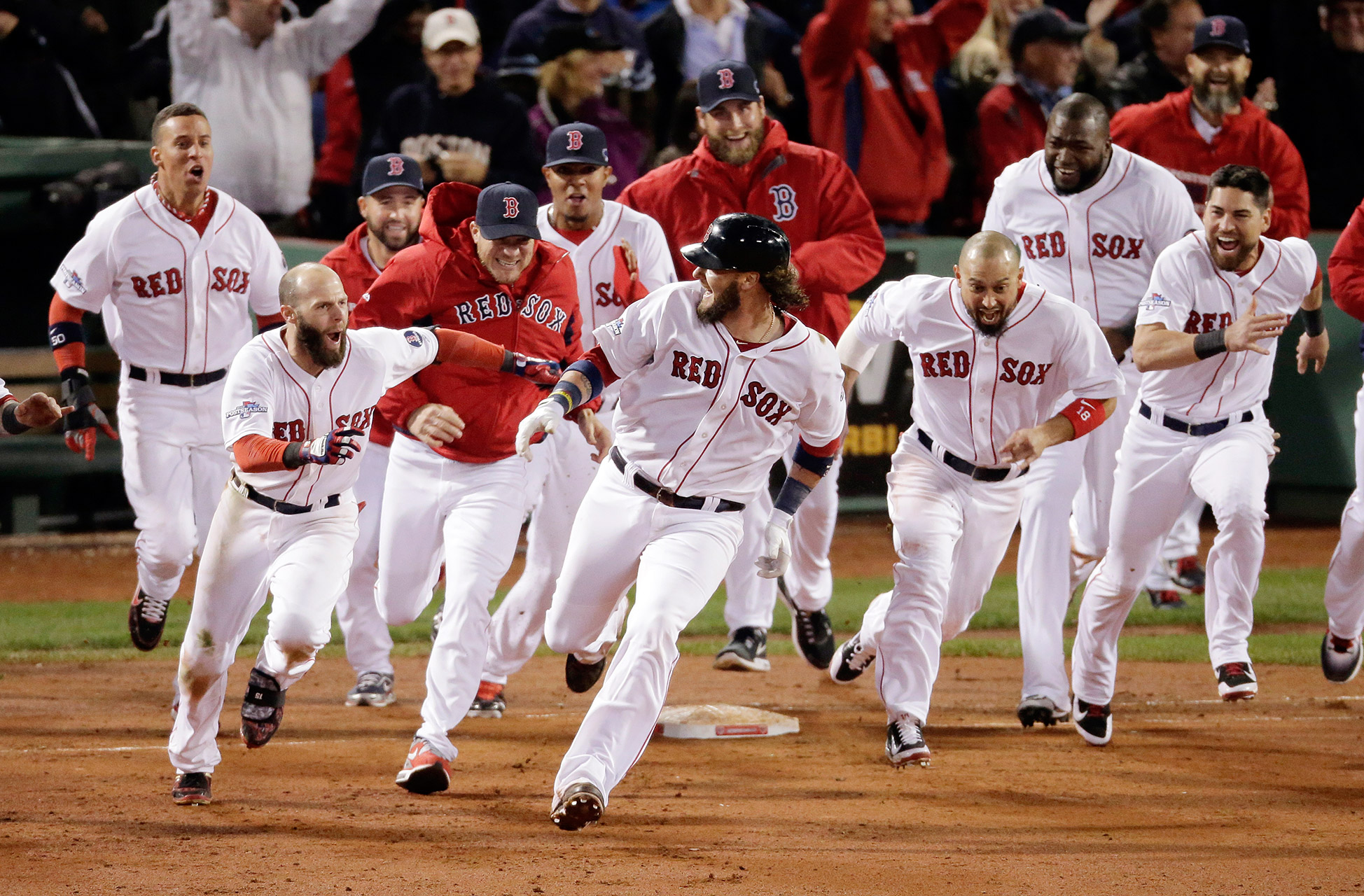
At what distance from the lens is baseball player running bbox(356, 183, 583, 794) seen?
22.5 ft

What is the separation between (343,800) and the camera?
6418mm

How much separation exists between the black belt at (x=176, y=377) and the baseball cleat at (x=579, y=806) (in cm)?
357

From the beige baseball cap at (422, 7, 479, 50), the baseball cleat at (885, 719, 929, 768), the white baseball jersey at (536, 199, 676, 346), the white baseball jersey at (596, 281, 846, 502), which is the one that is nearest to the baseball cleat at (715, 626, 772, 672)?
the white baseball jersey at (536, 199, 676, 346)

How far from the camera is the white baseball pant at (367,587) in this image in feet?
26.2

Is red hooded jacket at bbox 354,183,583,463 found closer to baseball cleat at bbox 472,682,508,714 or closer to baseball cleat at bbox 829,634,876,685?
baseball cleat at bbox 472,682,508,714

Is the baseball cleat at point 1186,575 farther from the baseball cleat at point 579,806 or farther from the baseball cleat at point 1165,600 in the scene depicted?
the baseball cleat at point 579,806

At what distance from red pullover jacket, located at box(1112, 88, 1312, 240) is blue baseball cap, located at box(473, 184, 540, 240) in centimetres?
414

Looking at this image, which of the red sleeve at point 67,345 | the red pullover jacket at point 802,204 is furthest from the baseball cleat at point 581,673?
the red sleeve at point 67,345

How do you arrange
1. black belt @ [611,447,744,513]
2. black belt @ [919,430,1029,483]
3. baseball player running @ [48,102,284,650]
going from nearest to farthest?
black belt @ [611,447,744,513]
black belt @ [919,430,1029,483]
baseball player running @ [48,102,284,650]

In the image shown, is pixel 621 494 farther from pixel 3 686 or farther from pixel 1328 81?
pixel 1328 81

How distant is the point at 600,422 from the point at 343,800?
6.32ft

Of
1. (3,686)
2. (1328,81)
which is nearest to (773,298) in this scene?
(3,686)

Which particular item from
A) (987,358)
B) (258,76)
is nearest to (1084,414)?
(987,358)

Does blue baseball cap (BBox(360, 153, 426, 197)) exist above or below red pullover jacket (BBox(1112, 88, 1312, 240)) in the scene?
below
